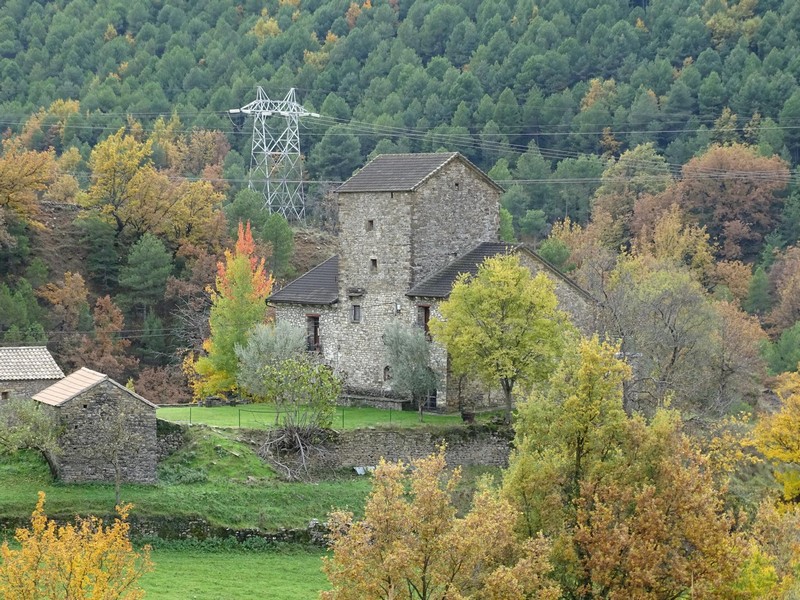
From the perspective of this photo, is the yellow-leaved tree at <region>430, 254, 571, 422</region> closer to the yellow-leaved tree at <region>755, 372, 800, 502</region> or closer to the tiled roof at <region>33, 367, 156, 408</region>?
the yellow-leaved tree at <region>755, 372, 800, 502</region>

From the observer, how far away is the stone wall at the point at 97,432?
37.0 m

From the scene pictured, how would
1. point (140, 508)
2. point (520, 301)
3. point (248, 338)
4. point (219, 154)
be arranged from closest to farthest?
point (140, 508)
point (520, 301)
point (248, 338)
point (219, 154)

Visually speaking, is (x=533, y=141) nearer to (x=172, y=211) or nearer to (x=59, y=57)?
(x=172, y=211)

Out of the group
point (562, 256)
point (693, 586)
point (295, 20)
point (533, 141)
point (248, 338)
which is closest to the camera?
point (693, 586)

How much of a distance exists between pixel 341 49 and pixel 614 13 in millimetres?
22723

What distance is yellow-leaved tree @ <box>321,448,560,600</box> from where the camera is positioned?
25.5 meters

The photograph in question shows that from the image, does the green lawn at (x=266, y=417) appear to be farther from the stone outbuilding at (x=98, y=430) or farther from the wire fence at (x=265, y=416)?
the stone outbuilding at (x=98, y=430)

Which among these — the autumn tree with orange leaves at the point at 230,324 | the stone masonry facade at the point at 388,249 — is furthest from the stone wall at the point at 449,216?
the autumn tree with orange leaves at the point at 230,324

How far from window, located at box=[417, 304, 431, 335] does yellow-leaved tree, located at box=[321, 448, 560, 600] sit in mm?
20700

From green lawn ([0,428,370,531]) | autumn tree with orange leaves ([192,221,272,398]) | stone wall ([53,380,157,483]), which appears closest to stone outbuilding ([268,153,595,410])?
autumn tree with orange leaves ([192,221,272,398])

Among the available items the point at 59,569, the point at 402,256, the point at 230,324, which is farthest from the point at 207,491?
the point at 230,324

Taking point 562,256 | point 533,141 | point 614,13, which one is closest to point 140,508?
point 562,256

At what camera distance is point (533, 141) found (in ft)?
331

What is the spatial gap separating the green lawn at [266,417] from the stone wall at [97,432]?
166 inches
